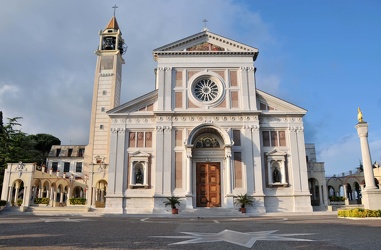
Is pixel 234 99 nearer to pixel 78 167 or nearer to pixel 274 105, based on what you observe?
pixel 274 105

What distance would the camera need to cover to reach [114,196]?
25906 mm

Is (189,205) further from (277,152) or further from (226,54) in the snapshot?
(226,54)

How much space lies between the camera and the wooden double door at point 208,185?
26469 millimetres

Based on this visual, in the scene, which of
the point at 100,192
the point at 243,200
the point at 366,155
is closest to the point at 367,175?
the point at 366,155

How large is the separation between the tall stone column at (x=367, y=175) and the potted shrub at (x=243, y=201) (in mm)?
7968

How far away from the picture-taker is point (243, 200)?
25.0 meters

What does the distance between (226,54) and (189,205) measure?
13943mm

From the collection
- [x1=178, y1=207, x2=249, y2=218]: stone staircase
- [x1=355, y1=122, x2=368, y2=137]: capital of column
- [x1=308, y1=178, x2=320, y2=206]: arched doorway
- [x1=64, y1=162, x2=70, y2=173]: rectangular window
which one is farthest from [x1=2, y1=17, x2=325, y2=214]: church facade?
[x1=64, y1=162, x2=70, y2=173]: rectangular window

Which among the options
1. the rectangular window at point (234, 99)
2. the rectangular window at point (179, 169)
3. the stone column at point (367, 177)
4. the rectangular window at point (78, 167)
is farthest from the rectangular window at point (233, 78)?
the rectangular window at point (78, 167)

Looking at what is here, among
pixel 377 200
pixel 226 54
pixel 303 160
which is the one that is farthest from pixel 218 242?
pixel 226 54

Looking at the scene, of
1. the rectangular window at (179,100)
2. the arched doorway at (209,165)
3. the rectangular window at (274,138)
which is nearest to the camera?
the arched doorway at (209,165)

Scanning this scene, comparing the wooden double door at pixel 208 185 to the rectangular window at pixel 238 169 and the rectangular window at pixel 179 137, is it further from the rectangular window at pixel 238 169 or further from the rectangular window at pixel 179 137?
the rectangular window at pixel 179 137

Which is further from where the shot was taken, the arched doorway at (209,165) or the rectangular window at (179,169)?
the rectangular window at (179,169)

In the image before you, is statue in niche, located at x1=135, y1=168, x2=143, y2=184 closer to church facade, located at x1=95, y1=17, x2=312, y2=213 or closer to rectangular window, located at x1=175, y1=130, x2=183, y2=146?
church facade, located at x1=95, y1=17, x2=312, y2=213
